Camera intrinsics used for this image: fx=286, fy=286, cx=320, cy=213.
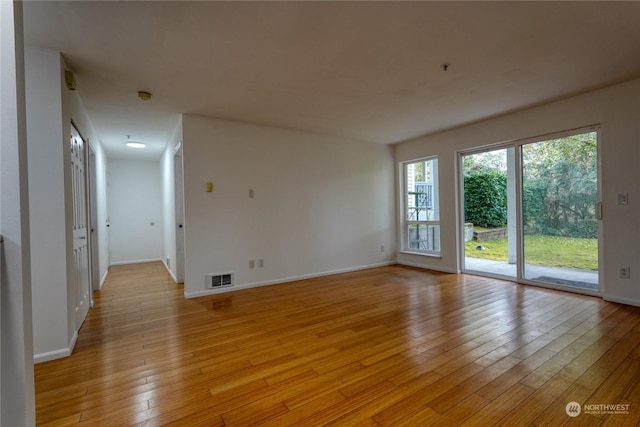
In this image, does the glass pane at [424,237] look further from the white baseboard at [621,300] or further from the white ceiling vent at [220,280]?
the white ceiling vent at [220,280]

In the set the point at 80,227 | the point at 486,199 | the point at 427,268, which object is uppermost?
the point at 486,199

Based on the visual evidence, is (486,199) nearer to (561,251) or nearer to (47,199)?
(561,251)

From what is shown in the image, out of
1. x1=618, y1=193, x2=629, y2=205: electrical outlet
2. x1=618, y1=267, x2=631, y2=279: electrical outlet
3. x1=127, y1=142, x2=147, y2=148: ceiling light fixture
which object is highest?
x1=127, y1=142, x2=147, y2=148: ceiling light fixture

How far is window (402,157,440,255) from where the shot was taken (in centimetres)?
543

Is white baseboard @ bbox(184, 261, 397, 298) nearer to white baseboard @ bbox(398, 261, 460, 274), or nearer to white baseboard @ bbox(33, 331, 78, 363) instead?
white baseboard @ bbox(398, 261, 460, 274)

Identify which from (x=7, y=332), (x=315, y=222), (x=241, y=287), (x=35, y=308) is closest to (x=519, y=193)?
(x=315, y=222)

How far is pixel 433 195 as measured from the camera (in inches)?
215

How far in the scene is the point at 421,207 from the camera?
575 cm

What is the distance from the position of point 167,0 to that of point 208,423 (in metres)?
2.51

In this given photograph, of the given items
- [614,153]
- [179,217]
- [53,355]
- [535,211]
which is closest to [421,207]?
[535,211]

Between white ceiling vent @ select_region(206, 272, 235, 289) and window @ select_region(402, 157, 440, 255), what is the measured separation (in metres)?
3.60

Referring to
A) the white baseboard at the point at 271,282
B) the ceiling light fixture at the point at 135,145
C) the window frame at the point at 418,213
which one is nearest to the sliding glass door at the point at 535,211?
the window frame at the point at 418,213

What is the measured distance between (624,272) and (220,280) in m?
5.00

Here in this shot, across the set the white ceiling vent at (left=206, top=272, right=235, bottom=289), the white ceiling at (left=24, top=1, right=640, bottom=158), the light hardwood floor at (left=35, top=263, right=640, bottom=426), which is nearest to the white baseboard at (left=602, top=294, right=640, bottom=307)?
the light hardwood floor at (left=35, top=263, right=640, bottom=426)
